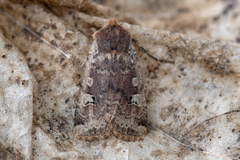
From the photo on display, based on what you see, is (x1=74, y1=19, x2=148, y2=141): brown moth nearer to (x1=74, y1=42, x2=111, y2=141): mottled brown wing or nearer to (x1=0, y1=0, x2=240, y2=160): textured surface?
(x1=74, y1=42, x2=111, y2=141): mottled brown wing

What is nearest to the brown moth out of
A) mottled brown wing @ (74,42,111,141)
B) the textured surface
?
mottled brown wing @ (74,42,111,141)

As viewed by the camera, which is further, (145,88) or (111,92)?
(145,88)

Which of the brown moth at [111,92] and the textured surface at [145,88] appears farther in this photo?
the brown moth at [111,92]

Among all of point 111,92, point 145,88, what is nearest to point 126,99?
point 111,92

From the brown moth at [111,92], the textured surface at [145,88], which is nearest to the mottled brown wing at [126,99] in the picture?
the brown moth at [111,92]

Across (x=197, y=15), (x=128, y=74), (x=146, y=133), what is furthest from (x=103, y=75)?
(x=197, y=15)

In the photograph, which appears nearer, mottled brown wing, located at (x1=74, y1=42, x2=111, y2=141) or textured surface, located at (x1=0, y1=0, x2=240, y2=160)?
textured surface, located at (x1=0, y1=0, x2=240, y2=160)

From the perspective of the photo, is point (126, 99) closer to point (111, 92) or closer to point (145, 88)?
point (111, 92)

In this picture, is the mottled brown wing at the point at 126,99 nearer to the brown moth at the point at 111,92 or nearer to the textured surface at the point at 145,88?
the brown moth at the point at 111,92
